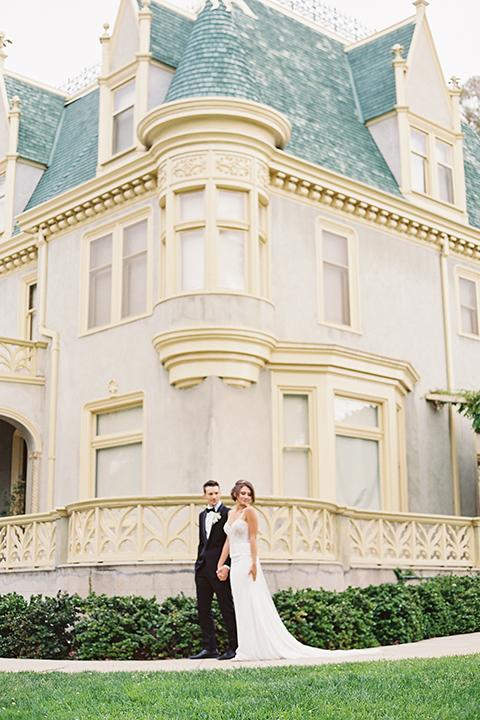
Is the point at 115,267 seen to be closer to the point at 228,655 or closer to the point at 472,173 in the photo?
the point at 228,655

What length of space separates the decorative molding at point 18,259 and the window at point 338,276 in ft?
22.9

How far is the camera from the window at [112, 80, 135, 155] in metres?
19.0

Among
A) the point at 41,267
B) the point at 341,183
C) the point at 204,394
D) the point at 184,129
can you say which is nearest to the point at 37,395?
the point at 41,267

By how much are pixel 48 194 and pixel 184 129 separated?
19.5 ft

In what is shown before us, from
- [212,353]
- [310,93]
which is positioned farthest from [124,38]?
[212,353]

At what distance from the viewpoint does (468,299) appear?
21.6 metres

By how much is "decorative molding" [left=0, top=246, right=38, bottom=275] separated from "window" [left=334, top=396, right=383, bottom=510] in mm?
8346

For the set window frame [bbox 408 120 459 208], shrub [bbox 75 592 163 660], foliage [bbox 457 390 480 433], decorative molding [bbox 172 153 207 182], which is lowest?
shrub [bbox 75 592 163 660]

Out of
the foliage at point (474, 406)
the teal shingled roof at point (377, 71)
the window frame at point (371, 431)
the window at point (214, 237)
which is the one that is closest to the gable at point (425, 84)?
the teal shingled roof at point (377, 71)

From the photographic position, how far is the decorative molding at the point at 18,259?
21.1 metres

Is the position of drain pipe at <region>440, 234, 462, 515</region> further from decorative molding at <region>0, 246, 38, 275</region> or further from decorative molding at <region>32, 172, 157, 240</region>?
decorative molding at <region>0, 246, 38, 275</region>

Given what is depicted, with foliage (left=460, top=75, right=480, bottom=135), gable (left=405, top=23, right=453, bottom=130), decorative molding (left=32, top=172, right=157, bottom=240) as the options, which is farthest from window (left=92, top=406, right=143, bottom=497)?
foliage (left=460, top=75, right=480, bottom=135)

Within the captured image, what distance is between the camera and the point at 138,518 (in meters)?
12.8

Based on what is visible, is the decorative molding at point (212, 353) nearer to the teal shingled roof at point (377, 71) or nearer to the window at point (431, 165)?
the window at point (431, 165)
